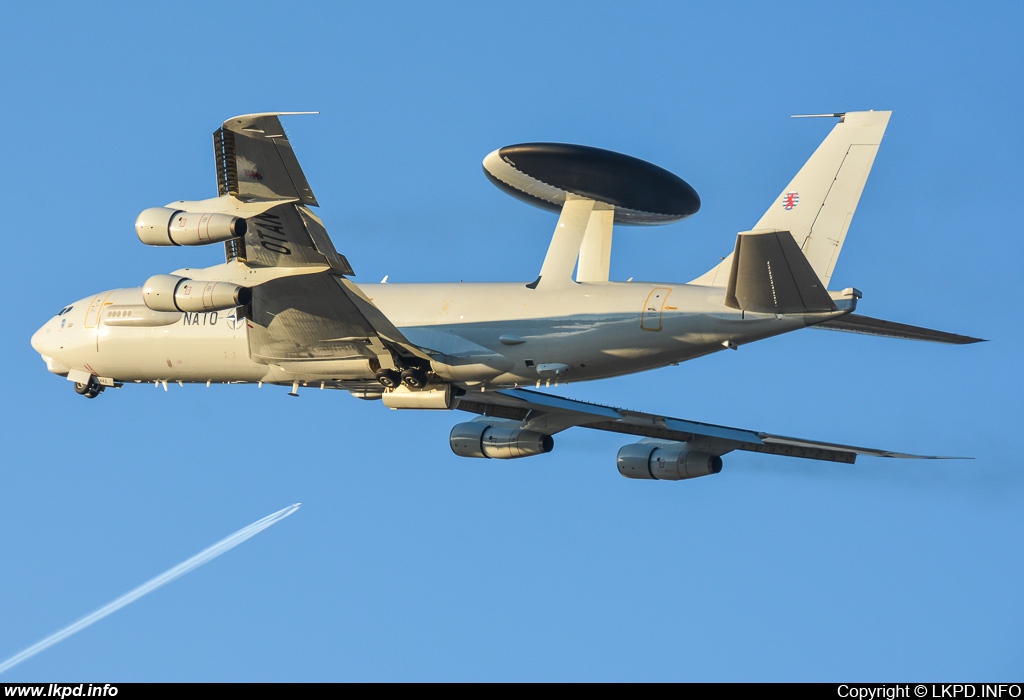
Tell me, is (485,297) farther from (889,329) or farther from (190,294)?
(889,329)

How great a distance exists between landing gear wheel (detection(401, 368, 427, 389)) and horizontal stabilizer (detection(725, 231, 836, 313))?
677 centimetres

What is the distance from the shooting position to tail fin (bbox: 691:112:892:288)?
26719 millimetres

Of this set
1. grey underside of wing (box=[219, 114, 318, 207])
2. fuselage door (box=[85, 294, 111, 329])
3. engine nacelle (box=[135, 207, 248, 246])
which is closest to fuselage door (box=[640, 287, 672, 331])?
grey underside of wing (box=[219, 114, 318, 207])

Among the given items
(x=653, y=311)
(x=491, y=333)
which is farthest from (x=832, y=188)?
(x=491, y=333)

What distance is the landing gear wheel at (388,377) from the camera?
29.0 meters

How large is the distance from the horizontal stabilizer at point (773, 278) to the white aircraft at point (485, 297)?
3 cm

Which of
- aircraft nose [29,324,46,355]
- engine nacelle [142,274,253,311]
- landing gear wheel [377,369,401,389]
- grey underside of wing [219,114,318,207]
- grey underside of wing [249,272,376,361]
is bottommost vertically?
aircraft nose [29,324,46,355]

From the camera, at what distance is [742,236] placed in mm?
23562

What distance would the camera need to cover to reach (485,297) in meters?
29.4

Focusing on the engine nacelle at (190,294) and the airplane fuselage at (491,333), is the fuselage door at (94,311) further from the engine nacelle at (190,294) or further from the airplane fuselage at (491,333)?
the engine nacelle at (190,294)

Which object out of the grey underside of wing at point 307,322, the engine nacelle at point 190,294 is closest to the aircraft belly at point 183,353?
the grey underside of wing at point 307,322

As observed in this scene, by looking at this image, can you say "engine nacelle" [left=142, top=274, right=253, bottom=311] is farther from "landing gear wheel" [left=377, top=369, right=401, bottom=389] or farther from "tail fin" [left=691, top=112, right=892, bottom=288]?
"tail fin" [left=691, top=112, right=892, bottom=288]
